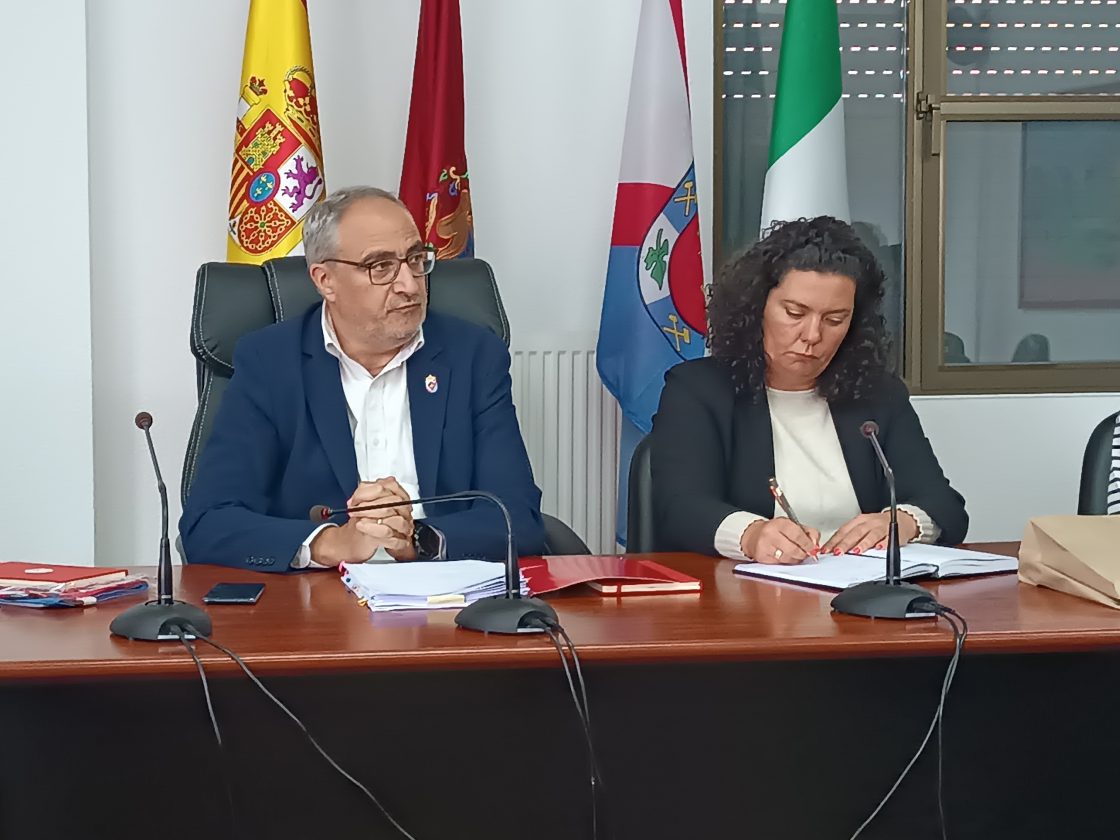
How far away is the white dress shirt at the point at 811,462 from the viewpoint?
2.37 metres

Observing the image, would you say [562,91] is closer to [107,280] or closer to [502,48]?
[502,48]

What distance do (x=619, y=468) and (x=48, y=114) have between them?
1.64 meters

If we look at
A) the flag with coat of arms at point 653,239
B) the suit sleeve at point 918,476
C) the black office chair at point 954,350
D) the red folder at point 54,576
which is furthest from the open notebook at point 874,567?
the black office chair at point 954,350

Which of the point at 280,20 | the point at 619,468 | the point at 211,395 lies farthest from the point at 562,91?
the point at 211,395

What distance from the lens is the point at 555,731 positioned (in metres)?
1.60

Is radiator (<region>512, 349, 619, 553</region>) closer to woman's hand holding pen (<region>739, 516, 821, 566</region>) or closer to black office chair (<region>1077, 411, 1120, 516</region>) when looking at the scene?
black office chair (<region>1077, 411, 1120, 516</region>)

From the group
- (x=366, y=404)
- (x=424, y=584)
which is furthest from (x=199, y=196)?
(x=424, y=584)

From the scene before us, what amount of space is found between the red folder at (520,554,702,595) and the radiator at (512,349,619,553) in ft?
5.50

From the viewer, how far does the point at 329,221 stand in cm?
235

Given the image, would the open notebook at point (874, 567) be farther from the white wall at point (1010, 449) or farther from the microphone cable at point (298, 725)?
the white wall at point (1010, 449)

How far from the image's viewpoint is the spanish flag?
3.13m

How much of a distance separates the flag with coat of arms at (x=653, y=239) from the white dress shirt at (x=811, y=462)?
0.87m

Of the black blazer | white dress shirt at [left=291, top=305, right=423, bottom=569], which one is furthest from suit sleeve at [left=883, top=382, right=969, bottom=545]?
white dress shirt at [left=291, top=305, right=423, bottom=569]

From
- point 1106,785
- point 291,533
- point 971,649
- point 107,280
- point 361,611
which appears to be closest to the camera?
point 971,649
